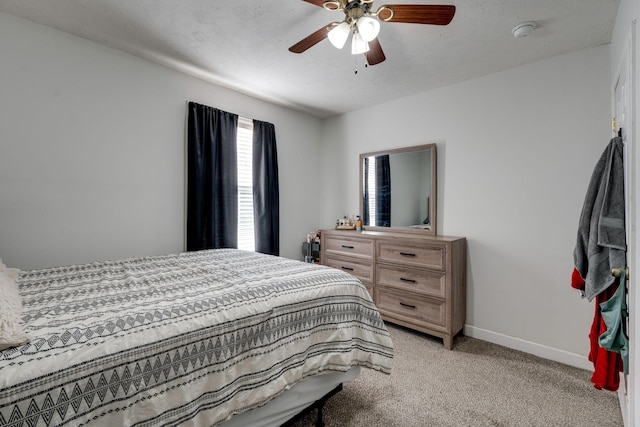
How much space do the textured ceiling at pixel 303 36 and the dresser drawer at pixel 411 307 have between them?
2132mm

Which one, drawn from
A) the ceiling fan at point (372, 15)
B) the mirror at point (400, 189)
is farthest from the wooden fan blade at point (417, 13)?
the mirror at point (400, 189)

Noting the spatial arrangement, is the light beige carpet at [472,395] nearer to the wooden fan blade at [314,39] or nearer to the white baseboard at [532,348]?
the white baseboard at [532,348]

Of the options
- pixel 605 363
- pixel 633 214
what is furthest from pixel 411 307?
pixel 633 214

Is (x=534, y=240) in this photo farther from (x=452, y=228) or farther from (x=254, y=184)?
(x=254, y=184)

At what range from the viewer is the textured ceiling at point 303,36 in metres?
1.89

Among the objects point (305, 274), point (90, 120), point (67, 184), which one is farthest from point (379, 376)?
point (90, 120)

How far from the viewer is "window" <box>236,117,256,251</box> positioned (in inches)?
130

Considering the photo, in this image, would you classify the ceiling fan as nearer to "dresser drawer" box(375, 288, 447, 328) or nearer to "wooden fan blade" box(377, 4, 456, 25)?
"wooden fan blade" box(377, 4, 456, 25)

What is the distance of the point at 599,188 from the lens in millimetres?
1648

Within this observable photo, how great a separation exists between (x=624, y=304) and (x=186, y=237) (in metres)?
3.15

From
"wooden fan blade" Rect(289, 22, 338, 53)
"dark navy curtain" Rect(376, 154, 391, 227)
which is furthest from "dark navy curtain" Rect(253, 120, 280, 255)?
"wooden fan blade" Rect(289, 22, 338, 53)

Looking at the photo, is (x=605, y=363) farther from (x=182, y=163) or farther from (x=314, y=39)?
(x=182, y=163)

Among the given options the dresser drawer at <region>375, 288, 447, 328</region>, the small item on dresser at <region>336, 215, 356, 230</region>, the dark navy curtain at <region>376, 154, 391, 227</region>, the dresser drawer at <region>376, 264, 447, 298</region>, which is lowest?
the dresser drawer at <region>375, 288, 447, 328</region>

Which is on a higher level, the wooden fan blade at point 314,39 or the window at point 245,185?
the wooden fan blade at point 314,39
